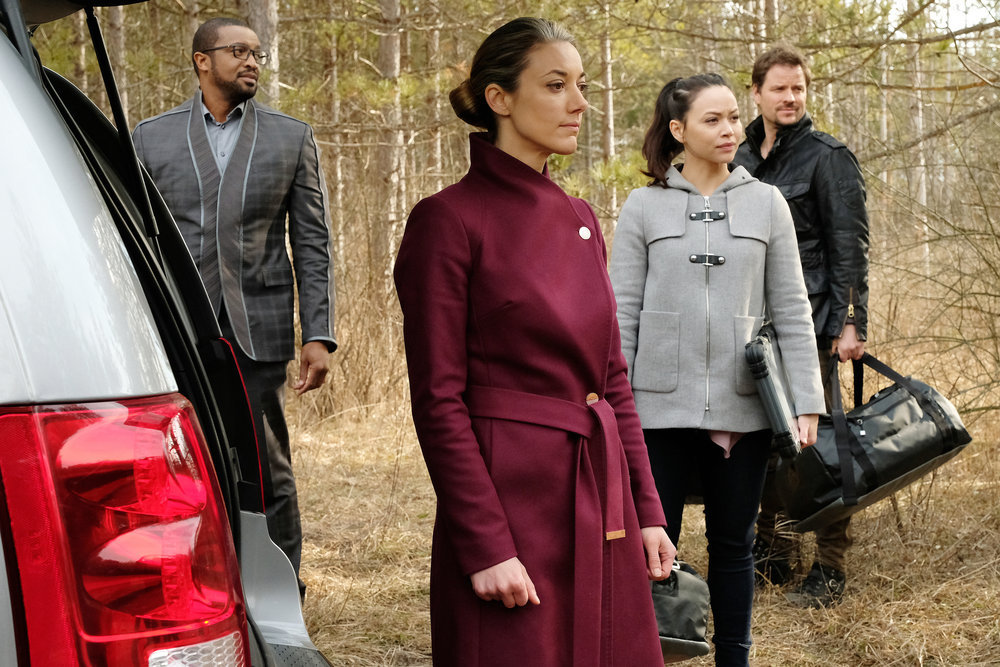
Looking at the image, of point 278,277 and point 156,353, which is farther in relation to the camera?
point 278,277

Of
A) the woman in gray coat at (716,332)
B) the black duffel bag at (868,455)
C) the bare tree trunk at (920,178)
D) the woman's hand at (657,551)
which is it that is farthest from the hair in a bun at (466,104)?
the bare tree trunk at (920,178)

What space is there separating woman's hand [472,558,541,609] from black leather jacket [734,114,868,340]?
2755 mm

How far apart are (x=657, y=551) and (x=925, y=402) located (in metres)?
2.23

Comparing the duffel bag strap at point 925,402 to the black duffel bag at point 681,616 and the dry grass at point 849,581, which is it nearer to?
the dry grass at point 849,581

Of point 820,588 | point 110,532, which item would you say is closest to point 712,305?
point 820,588

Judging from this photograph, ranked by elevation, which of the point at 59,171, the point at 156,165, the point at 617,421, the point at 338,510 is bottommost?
the point at 338,510

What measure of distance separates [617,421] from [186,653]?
4.30ft

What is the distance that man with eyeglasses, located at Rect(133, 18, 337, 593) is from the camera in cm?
365

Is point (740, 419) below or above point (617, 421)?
below

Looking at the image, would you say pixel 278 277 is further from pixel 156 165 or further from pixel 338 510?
pixel 338 510

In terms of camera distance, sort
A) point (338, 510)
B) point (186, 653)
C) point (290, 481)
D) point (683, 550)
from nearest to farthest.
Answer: point (186, 653)
point (290, 481)
point (683, 550)
point (338, 510)

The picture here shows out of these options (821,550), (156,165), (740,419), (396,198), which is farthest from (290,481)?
(396,198)

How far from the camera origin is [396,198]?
1280 cm

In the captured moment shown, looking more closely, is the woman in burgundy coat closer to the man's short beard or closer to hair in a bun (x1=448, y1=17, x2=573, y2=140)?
hair in a bun (x1=448, y1=17, x2=573, y2=140)
